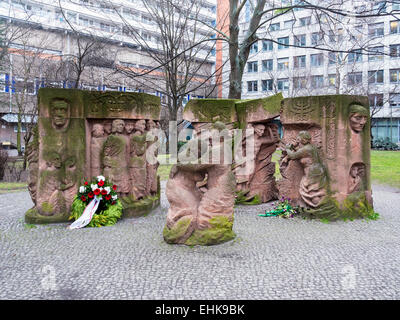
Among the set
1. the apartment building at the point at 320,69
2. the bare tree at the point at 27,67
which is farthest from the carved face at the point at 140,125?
the apartment building at the point at 320,69

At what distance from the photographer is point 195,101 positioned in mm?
9016

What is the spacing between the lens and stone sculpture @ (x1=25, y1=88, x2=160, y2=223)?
7133 mm

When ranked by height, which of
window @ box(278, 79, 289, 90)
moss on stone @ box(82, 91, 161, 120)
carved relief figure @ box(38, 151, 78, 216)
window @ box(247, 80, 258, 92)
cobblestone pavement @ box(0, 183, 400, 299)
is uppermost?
window @ box(247, 80, 258, 92)

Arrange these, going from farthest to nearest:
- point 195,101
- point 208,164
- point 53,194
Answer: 1. point 195,101
2. point 53,194
3. point 208,164

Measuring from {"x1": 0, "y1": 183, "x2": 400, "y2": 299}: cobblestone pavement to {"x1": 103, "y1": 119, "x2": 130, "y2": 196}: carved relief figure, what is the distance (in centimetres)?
118

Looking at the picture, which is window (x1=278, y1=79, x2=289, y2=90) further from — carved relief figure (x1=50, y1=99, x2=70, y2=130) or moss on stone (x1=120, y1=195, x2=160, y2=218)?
carved relief figure (x1=50, y1=99, x2=70, y2=130)

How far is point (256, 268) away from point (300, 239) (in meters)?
1.71

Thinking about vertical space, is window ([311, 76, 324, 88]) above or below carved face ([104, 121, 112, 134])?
above

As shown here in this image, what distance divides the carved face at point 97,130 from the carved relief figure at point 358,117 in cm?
564

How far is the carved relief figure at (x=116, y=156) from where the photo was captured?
24.9 feet

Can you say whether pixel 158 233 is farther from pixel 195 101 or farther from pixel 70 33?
pixel 70 33

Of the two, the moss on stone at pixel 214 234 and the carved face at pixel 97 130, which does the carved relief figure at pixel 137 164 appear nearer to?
the carved face at pixel 97 130

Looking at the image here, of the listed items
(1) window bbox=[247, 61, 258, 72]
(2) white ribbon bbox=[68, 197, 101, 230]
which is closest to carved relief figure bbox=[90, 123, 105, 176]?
(2) white ribbon bbox=[68, 197, 101, 230]

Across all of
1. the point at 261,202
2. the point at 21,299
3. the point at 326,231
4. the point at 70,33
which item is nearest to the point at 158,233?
the point at 21,299
